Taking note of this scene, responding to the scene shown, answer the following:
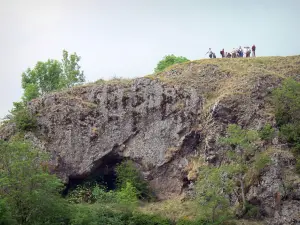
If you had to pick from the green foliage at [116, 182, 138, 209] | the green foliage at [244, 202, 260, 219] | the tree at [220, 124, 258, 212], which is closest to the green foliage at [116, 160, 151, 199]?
the green foliage at [116, 182, 138, 209]

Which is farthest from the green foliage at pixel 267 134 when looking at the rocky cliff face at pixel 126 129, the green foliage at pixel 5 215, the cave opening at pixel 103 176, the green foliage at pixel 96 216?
the green foliage at pixel 5 215

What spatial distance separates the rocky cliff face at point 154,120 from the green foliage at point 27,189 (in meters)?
7.61

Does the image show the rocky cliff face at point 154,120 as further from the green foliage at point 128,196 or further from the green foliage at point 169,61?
the green foliage at point 169,61

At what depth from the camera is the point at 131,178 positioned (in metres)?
41.2

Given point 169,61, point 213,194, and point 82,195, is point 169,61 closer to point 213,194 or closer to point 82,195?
point 82,195

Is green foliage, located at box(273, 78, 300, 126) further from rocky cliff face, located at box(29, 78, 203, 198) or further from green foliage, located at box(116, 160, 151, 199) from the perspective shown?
green foliage, located at box(116, 160, 151, 199)

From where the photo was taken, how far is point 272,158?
37125 millimetres

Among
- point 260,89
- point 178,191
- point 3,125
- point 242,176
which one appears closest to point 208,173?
point 242,176

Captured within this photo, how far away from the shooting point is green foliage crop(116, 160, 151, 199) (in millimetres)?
41088

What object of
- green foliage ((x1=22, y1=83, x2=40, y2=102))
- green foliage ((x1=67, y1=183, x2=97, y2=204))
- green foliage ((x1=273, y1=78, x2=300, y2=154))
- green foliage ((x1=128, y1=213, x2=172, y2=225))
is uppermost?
green foliage ((x1=22, y1=83, x2=40, y2=102))

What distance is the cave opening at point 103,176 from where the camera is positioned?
4256 centimetres

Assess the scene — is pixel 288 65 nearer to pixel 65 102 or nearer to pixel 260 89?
pixel 260 89

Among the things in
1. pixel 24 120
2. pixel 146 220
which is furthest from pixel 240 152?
pixel 24 120

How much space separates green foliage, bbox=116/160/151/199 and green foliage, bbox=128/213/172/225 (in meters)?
3.93
